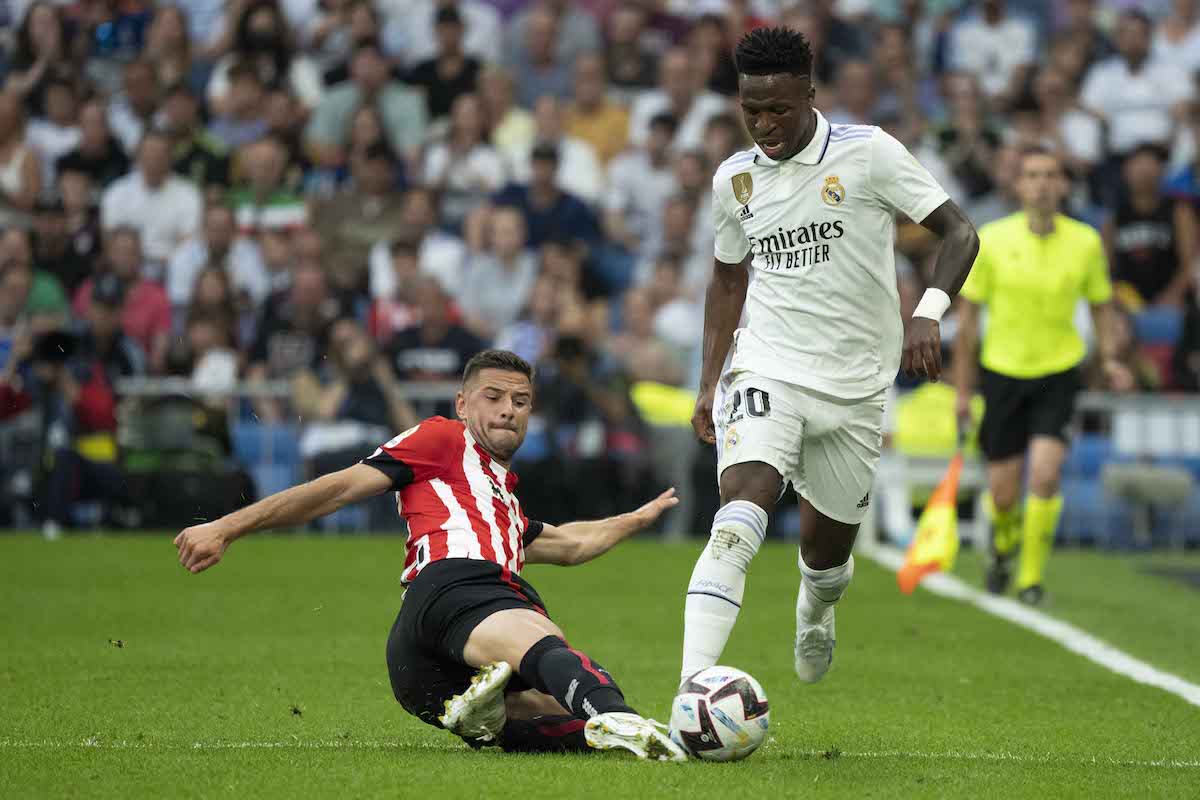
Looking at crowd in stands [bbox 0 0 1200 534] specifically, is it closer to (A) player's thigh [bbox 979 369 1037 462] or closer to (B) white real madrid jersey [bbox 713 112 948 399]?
(A) player's thigh [bbox 979 369 1037 462]

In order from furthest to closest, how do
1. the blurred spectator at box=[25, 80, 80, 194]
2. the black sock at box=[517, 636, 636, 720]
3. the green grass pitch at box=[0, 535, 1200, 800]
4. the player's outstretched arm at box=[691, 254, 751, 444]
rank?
the blurred spectator at box=[25, 80, 80, 194] < the player's outstretched arm at box=[691, 254, 751, 444] < the black sock at box=[517, 636, 636, 720] < the green grass pitch at box=[0, 535, 1200, 800]

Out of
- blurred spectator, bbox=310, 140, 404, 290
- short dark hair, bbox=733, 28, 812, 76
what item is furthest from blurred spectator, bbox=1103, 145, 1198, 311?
short dark hair, bbox=733, 28, 812, 76

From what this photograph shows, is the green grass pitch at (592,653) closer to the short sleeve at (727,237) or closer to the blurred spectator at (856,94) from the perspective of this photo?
the short sleeve at (727,237)

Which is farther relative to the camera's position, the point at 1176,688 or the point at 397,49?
the point at 397,49

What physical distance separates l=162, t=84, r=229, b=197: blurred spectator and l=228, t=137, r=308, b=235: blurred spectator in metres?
0.33

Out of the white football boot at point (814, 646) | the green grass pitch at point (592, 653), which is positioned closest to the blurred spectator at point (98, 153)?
the green grass pitch at point (592, 653)

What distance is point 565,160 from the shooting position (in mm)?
19000

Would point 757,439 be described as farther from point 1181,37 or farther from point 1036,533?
point 1181,37

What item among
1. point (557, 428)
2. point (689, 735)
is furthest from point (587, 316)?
point (689, 735)

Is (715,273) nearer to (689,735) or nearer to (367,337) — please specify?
(689,735)

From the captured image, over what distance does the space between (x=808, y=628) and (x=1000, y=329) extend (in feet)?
15.2

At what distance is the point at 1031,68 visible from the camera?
19.0 metres

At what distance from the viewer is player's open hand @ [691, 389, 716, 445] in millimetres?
6848

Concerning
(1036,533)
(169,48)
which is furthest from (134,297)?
(1036,533)
